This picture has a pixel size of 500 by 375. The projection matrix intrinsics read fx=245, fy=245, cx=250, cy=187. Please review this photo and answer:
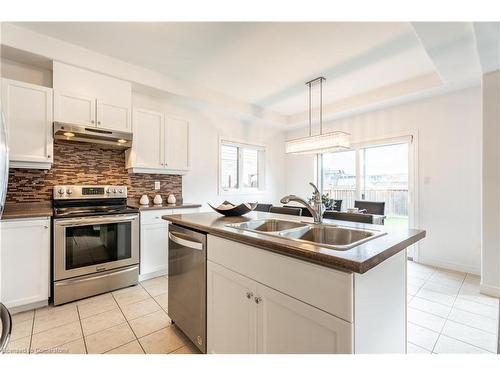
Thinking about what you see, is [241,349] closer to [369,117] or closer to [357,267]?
[357,267]

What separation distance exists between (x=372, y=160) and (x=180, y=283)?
3.76 metres

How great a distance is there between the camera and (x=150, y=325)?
6.53 ft

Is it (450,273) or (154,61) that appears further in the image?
(450,273)

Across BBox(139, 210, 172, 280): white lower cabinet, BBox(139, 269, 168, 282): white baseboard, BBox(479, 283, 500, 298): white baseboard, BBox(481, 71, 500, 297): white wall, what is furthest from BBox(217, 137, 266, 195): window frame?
BBox(479, 283, 500, 298): white baseboard

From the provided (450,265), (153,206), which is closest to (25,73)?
(153,206)

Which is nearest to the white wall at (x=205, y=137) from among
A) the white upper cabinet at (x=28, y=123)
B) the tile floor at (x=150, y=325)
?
the white upper cabinet at (x=28, y=123)

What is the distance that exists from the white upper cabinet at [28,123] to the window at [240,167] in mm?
2416

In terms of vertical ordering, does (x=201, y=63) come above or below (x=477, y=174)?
above

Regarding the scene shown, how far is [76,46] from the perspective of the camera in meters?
2.58

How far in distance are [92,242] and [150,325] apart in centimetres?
110

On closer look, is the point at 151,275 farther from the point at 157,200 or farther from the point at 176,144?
the point at 176,144

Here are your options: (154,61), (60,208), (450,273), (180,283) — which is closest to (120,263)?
(60,208)

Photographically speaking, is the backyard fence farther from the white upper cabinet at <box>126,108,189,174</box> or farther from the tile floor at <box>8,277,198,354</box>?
the tile floor at <box>8,277,198,354</box>
